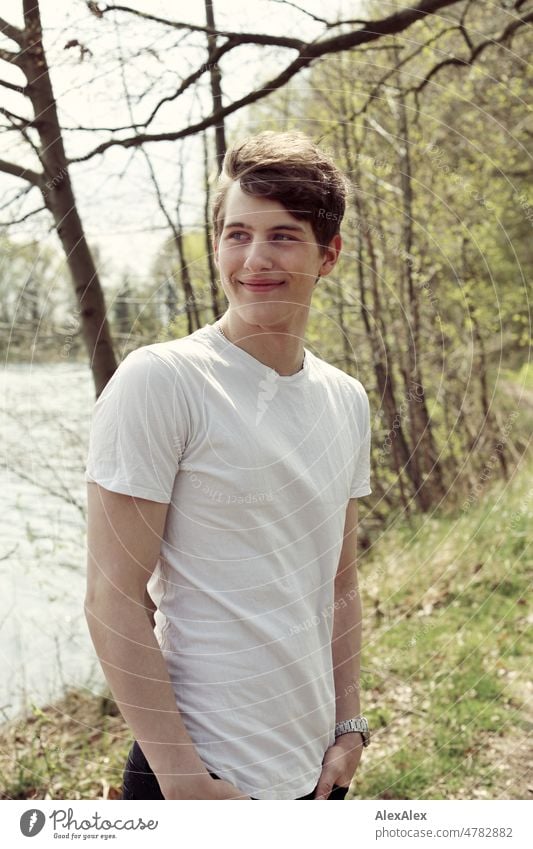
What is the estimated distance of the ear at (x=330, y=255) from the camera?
166cm

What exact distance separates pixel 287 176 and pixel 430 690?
7.79 ft

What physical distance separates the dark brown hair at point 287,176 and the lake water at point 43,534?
131 cm

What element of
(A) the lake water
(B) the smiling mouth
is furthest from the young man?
(A) the lake water

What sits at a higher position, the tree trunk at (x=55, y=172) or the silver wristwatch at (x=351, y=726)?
the tree trunk at (x=55, y=172)

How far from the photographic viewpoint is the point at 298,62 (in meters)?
2.47

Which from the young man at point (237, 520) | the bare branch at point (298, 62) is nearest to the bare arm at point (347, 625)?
the young man at point (237, 520)

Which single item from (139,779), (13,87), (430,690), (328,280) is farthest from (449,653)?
(13,87)

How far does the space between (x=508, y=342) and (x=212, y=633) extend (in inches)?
257

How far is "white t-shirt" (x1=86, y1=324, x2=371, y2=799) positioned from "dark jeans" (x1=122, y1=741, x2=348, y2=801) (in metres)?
0.14

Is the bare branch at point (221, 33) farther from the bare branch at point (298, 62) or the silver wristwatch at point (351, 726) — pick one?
the silver wristwatch at point (351, 726)

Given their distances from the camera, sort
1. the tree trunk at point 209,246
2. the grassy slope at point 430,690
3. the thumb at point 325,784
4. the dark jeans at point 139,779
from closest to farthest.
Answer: the dark jeans at point 139,779, the thumb at point 325,784, the tree trunk at point 209,246, the grassy slope at point 430,690

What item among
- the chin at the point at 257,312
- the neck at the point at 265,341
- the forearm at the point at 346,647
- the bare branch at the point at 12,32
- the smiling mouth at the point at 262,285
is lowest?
the forearm at the point at 346,647

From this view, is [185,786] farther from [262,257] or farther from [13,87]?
[13,87]

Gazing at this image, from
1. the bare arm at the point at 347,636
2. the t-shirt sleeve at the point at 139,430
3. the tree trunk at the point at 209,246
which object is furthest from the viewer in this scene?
the tree trunk at the point at 209,246
